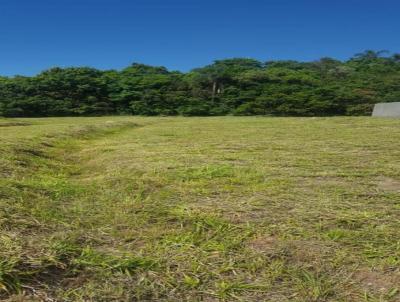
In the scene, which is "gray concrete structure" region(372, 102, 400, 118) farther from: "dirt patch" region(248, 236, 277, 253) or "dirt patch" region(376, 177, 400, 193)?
"dirt patch" region(248, 236, 277, 253)

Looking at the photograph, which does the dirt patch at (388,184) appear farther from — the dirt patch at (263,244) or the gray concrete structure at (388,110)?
the gray concrete structure at (388,110)

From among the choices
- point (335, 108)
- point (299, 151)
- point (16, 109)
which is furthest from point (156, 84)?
point (299, 151)

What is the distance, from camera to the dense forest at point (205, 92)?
30000mm

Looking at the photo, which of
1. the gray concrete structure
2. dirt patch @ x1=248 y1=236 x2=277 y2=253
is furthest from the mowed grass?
the gray concrete structure

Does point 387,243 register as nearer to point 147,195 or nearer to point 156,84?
point 147,195

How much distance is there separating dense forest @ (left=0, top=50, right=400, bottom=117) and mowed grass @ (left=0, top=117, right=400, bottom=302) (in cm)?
2636

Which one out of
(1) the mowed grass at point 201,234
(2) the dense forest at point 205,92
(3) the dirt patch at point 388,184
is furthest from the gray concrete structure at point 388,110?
(2) the dense forest at point 205,92

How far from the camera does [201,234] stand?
2.09m

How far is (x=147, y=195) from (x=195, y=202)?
328 mm

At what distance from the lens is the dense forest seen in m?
30.0

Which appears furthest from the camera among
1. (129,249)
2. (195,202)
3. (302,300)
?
(195,202)

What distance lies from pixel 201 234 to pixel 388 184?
5.21 feet

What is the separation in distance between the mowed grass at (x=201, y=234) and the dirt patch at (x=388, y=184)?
0.01 metres

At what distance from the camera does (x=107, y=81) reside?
35625 millimetres
